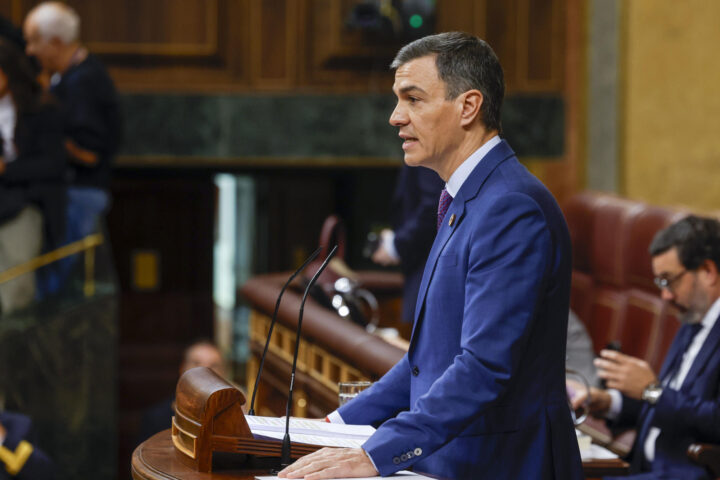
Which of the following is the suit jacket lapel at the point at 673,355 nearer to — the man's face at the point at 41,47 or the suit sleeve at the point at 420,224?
the suit sleeve at the point at 420,224

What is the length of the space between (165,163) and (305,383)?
11.0 feet

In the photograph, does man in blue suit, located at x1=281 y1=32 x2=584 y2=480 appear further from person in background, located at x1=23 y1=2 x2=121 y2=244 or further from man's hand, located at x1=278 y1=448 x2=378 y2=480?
person in background, located at x1=23 y1=2 x2=121 y2=244

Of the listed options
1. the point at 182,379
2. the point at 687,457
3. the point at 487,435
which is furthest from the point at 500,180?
the point at 687,457

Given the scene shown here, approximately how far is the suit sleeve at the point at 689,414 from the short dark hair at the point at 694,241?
1.37ft

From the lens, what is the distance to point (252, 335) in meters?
4.82

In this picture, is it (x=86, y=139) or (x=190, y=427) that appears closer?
(x=190, y=427)

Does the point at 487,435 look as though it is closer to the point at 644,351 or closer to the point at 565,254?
the point at 565,254

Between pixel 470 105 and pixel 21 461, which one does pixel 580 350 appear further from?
pixel 470 105

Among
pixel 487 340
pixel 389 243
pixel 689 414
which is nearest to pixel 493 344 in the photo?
pixel 487 340

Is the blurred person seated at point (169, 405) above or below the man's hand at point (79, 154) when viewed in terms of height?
below

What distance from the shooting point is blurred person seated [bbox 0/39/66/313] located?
15.6 ft

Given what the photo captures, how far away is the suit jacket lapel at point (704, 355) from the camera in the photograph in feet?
10.2

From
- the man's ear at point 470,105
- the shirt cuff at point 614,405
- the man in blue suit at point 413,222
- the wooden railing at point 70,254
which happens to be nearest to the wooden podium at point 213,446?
the man's ear at point 470,105

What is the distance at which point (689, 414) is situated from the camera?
2994mm
